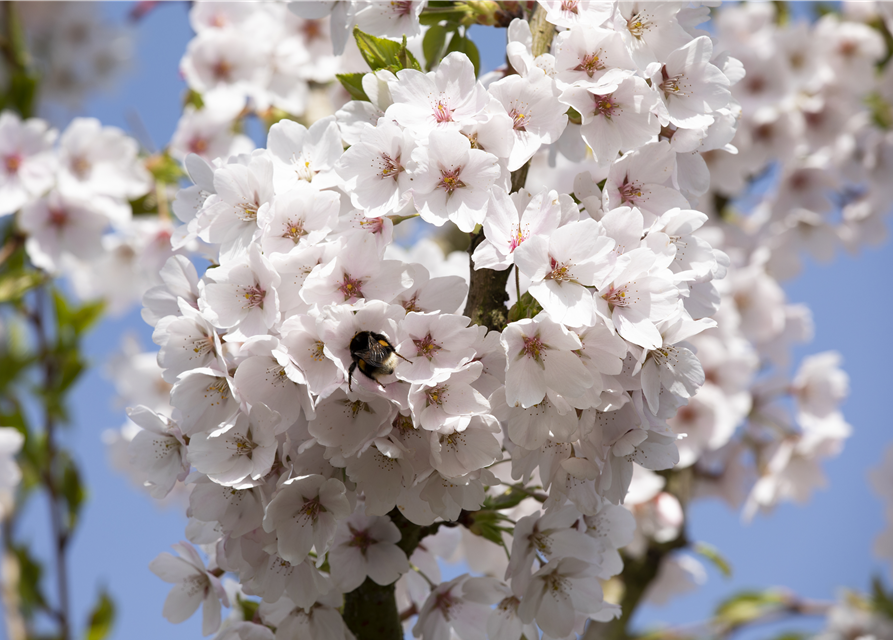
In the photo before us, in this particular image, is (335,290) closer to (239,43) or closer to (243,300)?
(243,300)

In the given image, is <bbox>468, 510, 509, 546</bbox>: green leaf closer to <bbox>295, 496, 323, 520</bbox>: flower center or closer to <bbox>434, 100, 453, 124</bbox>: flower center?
<bbox>295, 496, 323, 520</bbox>: flower center

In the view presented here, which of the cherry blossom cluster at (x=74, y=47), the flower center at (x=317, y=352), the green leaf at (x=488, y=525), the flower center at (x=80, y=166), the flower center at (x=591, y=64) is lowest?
the cherry blossom cluster at (x=74, y=47)

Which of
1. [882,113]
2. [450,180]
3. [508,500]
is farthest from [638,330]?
[882,113]

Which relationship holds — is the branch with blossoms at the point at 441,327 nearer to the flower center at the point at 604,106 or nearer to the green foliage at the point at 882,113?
the flower center at the point at 604,106

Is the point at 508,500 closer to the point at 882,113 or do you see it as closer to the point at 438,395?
the point at 438,395

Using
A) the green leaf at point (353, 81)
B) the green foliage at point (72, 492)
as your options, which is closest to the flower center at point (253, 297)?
the green leaf at point (353, 81)

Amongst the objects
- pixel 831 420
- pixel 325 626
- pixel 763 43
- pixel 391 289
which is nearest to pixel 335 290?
pixel 391 289
